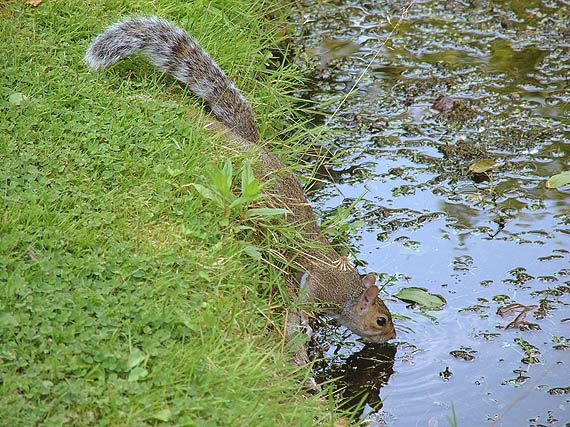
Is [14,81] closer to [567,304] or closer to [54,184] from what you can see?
[54,184]

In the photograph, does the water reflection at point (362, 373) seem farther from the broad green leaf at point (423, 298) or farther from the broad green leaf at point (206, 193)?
the broad green leaf at point (206, 193)

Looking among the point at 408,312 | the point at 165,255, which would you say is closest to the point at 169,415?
the point at 165,255

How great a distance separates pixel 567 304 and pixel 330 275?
1140 millimetres

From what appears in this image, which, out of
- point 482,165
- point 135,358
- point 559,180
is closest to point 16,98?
point 135,358

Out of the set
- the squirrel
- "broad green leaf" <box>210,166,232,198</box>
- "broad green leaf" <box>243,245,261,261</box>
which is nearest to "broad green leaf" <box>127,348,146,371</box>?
"broad green leaf" <box>243,245,261,261</box>

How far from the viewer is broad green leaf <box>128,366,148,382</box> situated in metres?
3.18

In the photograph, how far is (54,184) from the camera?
13.1 feet

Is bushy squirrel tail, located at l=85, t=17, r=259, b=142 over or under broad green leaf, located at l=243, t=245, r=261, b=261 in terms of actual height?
over

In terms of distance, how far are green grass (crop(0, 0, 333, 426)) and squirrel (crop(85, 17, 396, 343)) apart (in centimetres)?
14

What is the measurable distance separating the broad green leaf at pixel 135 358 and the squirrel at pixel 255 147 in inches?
49.3

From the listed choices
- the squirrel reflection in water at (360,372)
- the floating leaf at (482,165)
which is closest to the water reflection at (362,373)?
the squirrel reflection in water at (360,372)

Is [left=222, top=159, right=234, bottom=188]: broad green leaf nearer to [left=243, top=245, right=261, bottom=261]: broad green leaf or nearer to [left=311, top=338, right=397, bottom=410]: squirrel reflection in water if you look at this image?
[left=243, top=245, right=261, bottom=261]: broad green leaf

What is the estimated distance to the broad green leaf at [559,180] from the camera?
4.91 m

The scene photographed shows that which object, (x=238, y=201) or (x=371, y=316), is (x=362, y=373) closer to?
(x=371, y=316)
